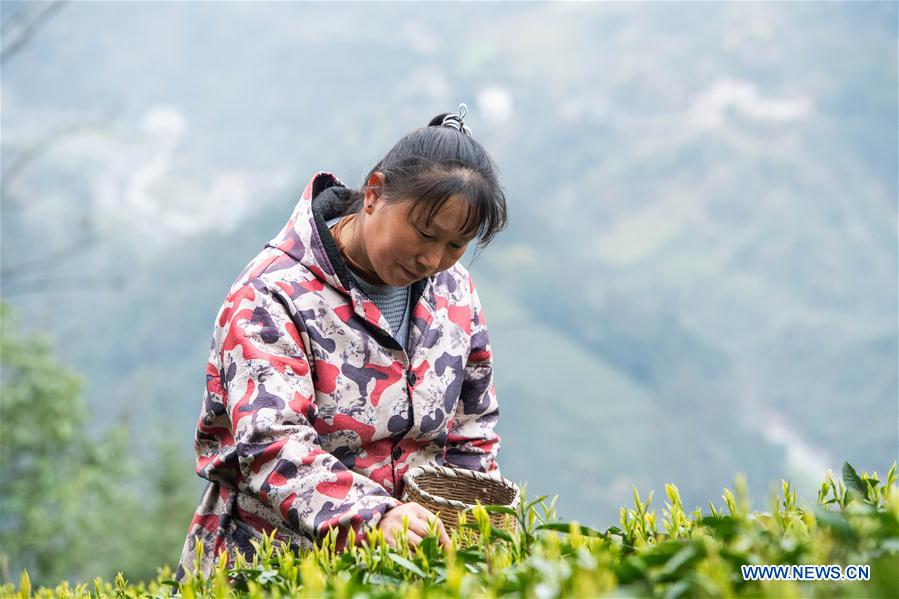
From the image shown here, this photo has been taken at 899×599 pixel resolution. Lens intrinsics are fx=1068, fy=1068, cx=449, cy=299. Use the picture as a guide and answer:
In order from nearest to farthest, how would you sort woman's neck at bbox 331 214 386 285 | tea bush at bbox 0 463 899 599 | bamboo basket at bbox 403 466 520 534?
tea bush at bbox 0 463 899 599
bamboo basket at bbox 403 466 520 534
woman's neck at bbox 331 214 386 285

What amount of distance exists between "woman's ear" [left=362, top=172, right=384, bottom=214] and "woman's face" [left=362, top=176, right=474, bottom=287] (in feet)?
0.14

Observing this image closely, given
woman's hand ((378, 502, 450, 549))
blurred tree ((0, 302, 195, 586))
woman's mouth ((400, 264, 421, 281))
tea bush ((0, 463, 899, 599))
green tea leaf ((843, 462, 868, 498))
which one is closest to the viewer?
tea bush ((0, 463, 899, 599))

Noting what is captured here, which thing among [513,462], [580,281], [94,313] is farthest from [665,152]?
[94,313]

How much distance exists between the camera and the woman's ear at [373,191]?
6.70 feet

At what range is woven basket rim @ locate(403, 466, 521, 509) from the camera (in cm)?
179

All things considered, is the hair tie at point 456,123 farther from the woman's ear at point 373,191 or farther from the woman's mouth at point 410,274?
the woman's mouth at point 410,274

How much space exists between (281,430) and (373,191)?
546 mm

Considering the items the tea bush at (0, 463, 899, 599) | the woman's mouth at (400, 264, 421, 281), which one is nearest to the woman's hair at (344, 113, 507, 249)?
the woman's mouth at (400, 264, 421, 281)

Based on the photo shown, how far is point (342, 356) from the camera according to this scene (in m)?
1.97

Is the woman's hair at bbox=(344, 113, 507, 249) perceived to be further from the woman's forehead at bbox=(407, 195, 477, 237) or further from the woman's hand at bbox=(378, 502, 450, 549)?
the woman's hand at bbox=(378, 502, 450, 549)

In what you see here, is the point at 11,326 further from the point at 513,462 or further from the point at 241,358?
the point at 513,462

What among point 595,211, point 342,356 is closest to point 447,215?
point 342,356

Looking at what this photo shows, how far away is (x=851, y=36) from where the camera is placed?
6600cm

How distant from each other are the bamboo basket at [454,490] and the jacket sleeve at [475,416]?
164mm
